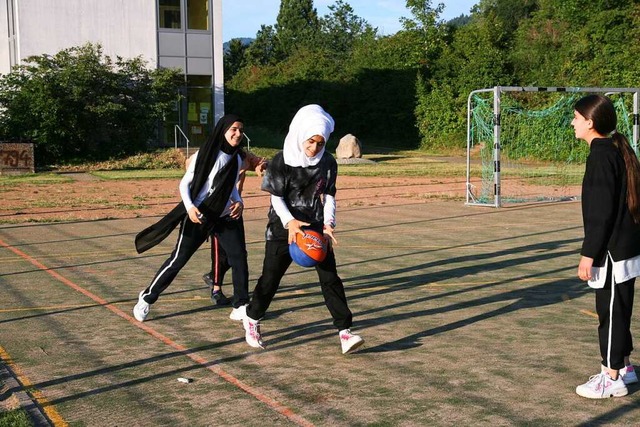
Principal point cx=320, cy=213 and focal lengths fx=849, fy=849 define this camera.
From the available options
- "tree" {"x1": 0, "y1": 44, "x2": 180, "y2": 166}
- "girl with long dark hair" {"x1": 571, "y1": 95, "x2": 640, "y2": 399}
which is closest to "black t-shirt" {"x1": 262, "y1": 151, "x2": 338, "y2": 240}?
"girl with long dark hair" {"x1": 571, "y1": 95, "x2": 640, "y2": 399}

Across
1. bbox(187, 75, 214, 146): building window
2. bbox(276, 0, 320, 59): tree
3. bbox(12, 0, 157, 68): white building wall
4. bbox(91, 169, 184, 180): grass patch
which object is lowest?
bbox(91, 169, 184, 180): grass patch

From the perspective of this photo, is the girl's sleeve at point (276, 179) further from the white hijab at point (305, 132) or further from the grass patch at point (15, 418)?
the grass patch at point (15, 418)

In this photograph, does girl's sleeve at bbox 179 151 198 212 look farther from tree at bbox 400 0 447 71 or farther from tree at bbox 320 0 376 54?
tree at bbox 320 0 376 54

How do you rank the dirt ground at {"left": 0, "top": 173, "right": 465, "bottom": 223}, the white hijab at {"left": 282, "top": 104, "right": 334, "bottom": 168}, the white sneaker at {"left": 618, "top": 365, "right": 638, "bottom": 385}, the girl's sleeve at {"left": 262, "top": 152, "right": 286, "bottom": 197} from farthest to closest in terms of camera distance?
the dirt ground at {"left": 0, "top": 173, "right": 465, "bottom": 223}
the girl's sleeve at {"left": 262, "top": 152, "right": 286, "bottom": 197}
the white hijab at {"left": 282, "top": 104, "right": 334, "bottom": 168}
the white sneaker at {"left": 618, "top": 365, "right": 638, "bottom": 385}

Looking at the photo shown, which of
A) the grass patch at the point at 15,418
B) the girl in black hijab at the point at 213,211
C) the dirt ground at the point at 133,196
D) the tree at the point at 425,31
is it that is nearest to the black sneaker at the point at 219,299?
the girl in black hijab at the point at 213,211

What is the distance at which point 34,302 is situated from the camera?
8.43 meters

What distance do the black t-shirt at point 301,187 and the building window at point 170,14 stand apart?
35256 mm

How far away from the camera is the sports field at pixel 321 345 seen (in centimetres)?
514

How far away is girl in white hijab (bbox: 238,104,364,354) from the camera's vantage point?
614cm

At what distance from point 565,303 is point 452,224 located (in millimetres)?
7096

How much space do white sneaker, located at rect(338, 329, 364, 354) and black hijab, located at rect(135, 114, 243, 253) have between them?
5.91ft

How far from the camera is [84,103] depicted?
3653 cm

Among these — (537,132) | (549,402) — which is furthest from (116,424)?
(537,132)

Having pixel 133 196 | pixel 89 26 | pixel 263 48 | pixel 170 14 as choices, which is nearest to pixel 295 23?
pixel 263 48
